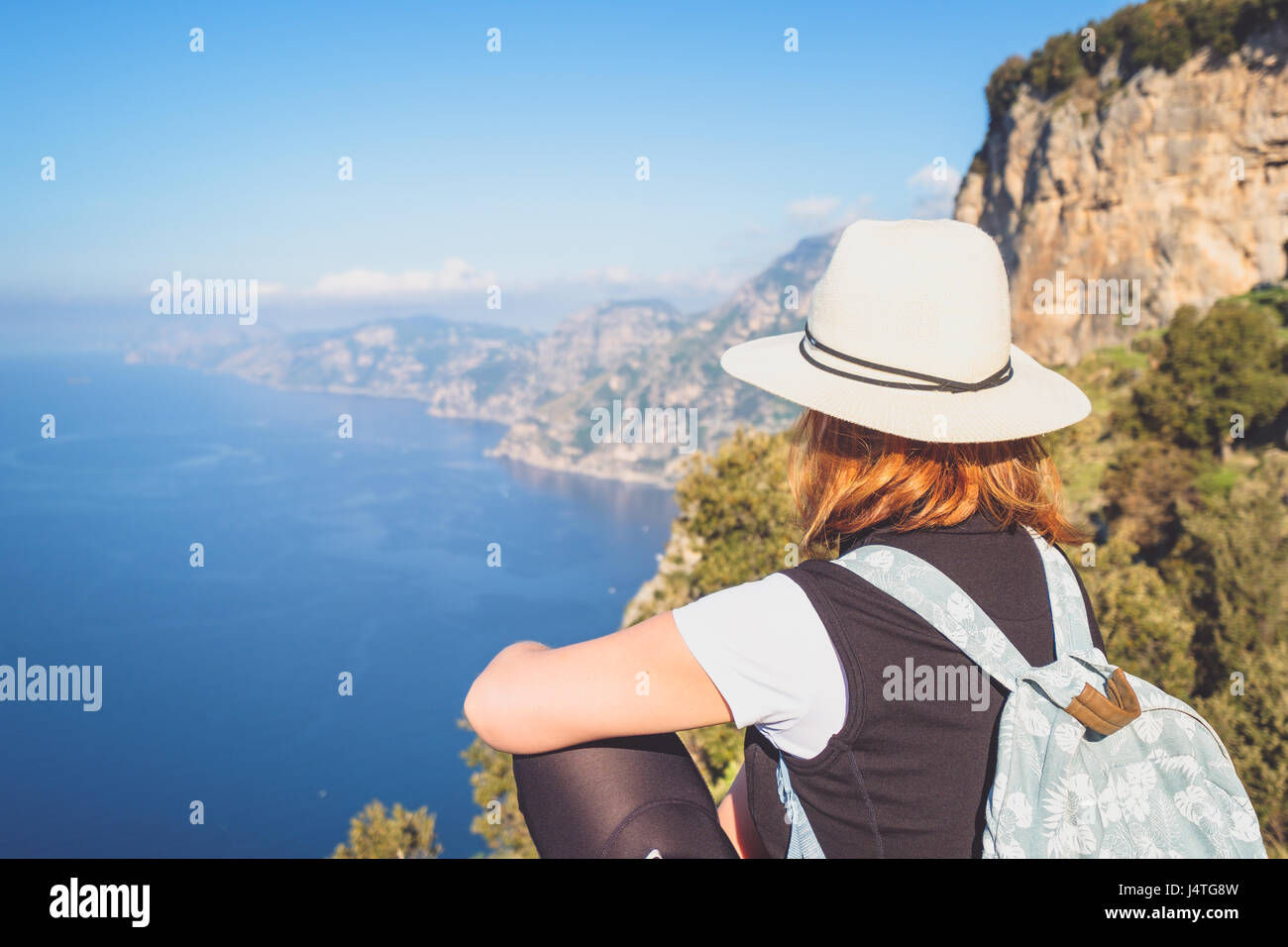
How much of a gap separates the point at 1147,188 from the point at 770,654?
1952 inches

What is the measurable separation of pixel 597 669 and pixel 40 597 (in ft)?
315

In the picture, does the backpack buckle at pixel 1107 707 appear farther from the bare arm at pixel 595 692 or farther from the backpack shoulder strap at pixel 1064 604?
the bare arm at pixel 595 692

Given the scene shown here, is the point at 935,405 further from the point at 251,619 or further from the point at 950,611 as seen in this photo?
the point at 251,619

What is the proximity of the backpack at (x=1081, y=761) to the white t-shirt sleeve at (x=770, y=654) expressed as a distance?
16 centimetres

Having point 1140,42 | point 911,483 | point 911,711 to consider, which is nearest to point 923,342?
point 911,483

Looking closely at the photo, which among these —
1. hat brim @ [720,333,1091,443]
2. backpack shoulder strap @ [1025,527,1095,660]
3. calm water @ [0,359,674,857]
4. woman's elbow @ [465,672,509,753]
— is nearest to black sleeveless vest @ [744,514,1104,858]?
backpack shoulder strap @ [1025,527,1095,660]

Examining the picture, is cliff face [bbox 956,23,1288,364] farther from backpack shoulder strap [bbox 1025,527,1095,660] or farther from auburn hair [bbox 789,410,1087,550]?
backpack shoulder strap [bbox 1025,527,1095,660]

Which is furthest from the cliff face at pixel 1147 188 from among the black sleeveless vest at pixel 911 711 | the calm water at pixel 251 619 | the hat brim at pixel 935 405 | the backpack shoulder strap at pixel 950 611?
the calm water at pixel 251 619

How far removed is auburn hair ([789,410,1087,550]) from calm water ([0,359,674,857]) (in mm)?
57042

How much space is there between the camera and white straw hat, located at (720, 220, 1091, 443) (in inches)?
63.6

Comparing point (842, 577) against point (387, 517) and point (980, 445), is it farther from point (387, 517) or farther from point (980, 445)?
point (387, 517)

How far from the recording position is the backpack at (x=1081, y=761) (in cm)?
134

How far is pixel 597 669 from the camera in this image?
4.85ft

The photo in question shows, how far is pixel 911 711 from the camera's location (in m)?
1.35
